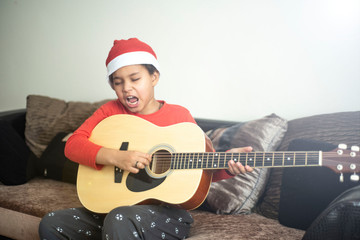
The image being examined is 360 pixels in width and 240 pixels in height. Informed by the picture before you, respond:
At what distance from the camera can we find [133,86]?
1.57 meters

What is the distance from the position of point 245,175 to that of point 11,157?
1424 mm

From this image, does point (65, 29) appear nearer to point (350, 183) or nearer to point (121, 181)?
point (121, 181)

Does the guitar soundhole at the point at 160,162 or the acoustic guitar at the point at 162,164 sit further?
the guitar soundhole at the point at 160,162

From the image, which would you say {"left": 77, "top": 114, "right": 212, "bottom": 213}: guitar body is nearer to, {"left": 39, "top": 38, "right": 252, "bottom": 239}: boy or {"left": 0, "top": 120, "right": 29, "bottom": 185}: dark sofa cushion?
{"left": 39, "top": 38, "right": 252, "bottom": 239}: boy

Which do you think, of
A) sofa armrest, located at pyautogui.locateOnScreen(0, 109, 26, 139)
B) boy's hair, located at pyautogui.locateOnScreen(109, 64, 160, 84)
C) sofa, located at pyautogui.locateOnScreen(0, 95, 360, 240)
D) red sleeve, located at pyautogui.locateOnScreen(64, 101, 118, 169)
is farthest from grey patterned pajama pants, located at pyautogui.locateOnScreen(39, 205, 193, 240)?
sofa armrest, located at pyautogui.locateOnScreen(0, 109, 26, 139)

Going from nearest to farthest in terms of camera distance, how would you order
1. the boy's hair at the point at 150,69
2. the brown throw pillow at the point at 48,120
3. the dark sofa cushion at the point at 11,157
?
the boy's hair at the point at 150,69, the dark sofa cushion at the point at 11,157, the brown throw pillow at the point at 48,120

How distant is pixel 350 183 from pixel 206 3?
1411 mm

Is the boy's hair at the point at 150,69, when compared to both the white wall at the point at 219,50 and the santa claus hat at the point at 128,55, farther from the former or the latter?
the white wall at the point at 219,50

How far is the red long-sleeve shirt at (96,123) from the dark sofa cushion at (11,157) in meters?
0.73

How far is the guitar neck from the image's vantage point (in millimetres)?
1160

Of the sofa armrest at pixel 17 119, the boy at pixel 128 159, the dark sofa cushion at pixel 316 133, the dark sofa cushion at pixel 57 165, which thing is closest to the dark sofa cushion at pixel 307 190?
the dark sofa cushion at pixel 316 133

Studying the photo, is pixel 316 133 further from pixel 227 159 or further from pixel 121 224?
pixel 121 224

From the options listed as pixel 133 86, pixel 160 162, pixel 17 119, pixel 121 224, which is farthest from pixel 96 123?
pixel 17 119

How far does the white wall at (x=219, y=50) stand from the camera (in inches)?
75.9
